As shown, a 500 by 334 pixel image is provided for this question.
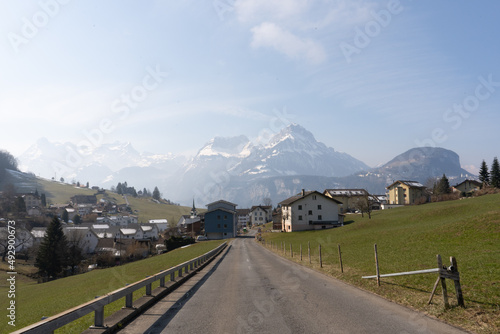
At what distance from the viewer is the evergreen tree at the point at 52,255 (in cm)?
6750

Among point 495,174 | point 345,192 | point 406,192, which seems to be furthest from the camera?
point 345,192

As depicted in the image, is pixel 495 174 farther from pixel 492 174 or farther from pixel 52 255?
pixel 52 255

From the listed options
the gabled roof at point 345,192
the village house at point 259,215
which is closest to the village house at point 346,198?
the gabled roof at point 345,192

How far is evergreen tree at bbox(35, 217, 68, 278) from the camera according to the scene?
67500 millimetres

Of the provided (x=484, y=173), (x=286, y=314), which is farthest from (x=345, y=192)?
(x=286, y=314)

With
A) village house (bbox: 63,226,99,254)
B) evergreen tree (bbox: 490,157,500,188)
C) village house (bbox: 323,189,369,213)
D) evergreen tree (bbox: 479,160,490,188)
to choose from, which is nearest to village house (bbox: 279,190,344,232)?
village house (bbox: 323,189,369,213)

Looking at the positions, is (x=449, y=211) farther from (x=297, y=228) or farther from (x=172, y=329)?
(x=172, y=329)

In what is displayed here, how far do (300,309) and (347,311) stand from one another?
1.34m

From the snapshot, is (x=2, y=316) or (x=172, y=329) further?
(x=2, y=316)

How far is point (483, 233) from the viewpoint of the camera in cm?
3069

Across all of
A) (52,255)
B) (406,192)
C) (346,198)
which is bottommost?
(52,255)

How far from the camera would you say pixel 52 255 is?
68.6 m

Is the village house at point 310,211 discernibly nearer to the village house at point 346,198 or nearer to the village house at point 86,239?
the village house at point 346,198

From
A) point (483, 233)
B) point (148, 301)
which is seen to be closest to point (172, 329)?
point (148, 301)
